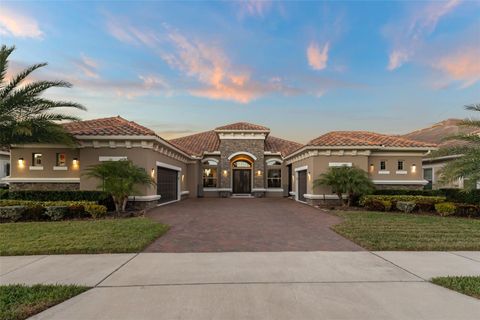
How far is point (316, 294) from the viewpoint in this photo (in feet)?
13.8

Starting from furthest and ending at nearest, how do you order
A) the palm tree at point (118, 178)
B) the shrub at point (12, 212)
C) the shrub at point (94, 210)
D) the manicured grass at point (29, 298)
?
1. the palm tree at point (118, 178)
2. the shrub at point (94, 210)
3. the shrub at point (12, 212)
4. the manicured grass at point (29, 298)

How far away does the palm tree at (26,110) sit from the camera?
11.0m

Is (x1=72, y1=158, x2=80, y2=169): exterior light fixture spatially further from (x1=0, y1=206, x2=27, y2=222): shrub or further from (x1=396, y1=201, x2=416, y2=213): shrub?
(x1=396, y1=201, x2=416, y2=213): shrub

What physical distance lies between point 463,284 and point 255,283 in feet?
10.8

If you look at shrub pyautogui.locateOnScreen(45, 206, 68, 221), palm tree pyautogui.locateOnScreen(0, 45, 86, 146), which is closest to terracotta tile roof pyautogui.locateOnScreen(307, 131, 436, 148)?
shrub pyautogui.locateOnScreen(45, 206, 68, 221)

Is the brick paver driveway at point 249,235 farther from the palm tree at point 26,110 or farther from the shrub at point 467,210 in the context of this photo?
the palm tree at point 26,110

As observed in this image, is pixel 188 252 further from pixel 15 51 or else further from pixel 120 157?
pixel 15 51

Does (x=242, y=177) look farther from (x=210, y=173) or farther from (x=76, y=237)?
(x=76, y=237)

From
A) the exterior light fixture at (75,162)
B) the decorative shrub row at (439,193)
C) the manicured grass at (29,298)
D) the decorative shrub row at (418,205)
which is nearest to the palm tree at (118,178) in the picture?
the exterior light fixture at (75,162)

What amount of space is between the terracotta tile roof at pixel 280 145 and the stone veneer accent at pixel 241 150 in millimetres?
1662

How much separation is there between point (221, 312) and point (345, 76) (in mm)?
16372

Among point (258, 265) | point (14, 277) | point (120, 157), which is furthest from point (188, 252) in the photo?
point (120, 157)

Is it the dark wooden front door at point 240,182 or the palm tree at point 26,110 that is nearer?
the palm tree at point 26,110

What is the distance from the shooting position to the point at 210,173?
84.7 ft
